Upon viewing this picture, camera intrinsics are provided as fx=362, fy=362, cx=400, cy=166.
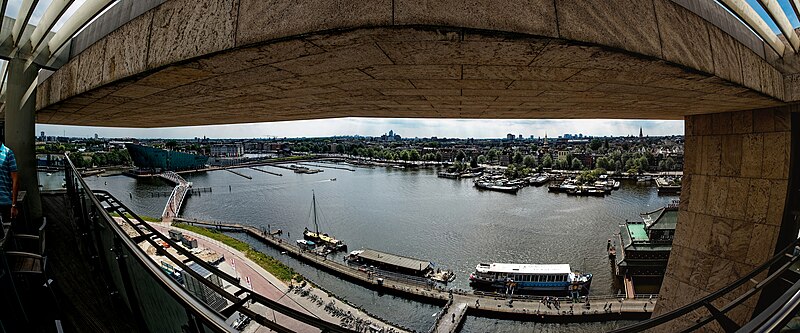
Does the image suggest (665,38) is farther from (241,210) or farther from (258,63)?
(241,210)

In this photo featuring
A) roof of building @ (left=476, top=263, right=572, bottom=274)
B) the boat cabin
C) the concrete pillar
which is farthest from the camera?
roof of building @ (left=476, top=263, right=572, bottom=274)

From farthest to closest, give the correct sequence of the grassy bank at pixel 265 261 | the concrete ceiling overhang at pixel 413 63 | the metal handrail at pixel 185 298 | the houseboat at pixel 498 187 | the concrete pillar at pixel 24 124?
the houseboat at pixel 498 187 → the grassy bank at pixel 265 261 → the concrete pillar at pixel 24 124 → the concrete ceiling overhang at pixel 413 63 → the metal handrail at pixel 185 298

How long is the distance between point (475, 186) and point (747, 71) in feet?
188

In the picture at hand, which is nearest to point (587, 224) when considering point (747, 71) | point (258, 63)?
point (747, 71)

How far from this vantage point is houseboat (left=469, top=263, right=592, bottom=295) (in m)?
20.2

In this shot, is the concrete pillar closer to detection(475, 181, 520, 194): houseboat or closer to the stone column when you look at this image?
the stone column

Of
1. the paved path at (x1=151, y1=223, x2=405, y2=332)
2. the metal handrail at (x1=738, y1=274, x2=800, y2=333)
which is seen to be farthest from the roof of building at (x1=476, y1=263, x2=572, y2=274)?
the metal handrail at (x1=738, y1=274, x2=800, y2=333)

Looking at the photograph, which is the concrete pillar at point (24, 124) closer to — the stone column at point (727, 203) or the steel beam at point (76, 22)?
the steel beam at point (76, 22)

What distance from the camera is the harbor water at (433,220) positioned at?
885 inches

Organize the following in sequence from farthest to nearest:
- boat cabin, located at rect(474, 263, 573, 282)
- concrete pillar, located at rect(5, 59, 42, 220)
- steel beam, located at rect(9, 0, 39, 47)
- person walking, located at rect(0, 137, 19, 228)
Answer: boat cabin, located at rect(474, 263, 573, 282), concrete pillar, located at rect(5, 59, 42, 220), steel beam, located at rect(9, 0, 39, 47), person walking, located at rect(0, 137, 19, 228)

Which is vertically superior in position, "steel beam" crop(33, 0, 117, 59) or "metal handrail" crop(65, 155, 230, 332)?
"steel beam" crop(33, 0, 117, 59)

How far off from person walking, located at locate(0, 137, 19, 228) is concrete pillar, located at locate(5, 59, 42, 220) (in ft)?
3.29

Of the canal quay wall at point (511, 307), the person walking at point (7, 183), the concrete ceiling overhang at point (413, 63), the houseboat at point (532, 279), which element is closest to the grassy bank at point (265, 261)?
the canal quay wall at point (511, 307)

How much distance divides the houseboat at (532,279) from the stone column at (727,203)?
14.8 meters
